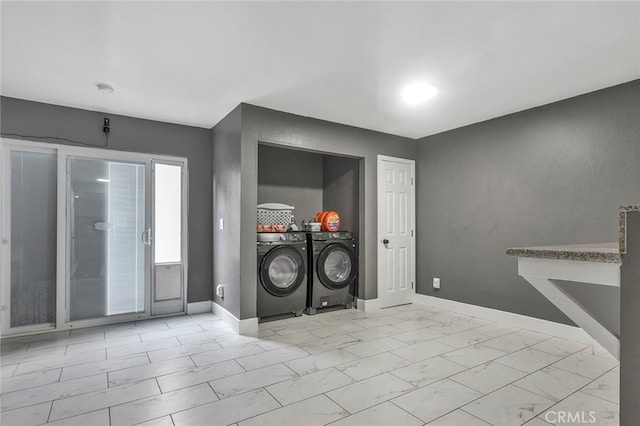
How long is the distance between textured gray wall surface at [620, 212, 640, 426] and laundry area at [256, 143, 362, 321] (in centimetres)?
311

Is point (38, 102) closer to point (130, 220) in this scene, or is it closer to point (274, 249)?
point (130, 220)

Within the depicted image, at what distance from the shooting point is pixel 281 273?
4.13 m

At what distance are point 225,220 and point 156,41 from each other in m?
2.11

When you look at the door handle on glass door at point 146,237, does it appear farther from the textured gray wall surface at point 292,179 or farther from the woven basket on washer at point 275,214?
the textured gray wall surface at point 292,179

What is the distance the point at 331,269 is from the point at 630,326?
133 inches

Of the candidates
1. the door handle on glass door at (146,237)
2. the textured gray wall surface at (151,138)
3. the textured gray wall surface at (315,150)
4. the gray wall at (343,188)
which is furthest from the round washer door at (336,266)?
the door handle on glass door at (146,237)

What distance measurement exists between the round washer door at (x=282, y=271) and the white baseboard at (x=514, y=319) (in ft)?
6.25

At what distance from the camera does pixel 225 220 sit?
13.3 feet

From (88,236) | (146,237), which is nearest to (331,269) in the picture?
(146,237)

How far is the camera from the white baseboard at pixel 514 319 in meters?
3.30

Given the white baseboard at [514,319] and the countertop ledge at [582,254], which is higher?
the countertop ledge at [582,254]

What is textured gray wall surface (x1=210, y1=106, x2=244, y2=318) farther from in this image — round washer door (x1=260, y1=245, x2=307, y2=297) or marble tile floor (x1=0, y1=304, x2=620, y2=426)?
marble tile floor (x1=0, y1=304, x2=620, y2=426)

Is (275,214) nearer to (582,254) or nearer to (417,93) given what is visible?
(417,93)

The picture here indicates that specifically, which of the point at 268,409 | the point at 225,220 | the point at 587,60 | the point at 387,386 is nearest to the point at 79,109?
the point at 225,220
